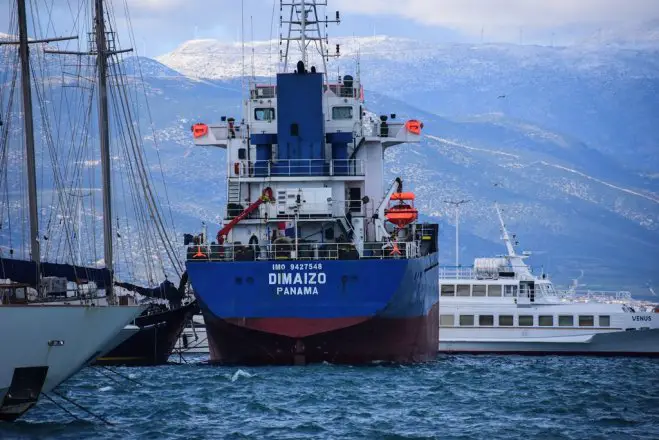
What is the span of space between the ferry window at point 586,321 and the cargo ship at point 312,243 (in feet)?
32.5

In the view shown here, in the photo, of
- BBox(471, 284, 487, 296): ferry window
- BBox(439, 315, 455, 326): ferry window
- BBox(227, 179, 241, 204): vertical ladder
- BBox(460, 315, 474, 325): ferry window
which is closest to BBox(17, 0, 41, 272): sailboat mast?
BBox(227, 179, 241, 204): vertical ladder

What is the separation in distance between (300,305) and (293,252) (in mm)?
2926

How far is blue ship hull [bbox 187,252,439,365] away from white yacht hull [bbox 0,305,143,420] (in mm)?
14628

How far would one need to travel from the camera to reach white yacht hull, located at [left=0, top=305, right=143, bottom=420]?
123 ft

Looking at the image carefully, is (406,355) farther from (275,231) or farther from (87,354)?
(87,354)

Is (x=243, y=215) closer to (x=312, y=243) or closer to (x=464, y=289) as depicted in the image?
(x=312, y=243)

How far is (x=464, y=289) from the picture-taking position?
7650cm

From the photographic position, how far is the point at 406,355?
2298 inches

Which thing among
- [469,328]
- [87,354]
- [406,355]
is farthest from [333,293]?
[469,328]

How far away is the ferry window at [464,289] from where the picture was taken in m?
76.4

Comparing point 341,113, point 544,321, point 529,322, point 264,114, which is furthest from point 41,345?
point 544,321

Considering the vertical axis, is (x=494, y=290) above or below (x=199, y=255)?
below

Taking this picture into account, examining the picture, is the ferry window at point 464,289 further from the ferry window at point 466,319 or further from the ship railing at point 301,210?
the ship railing at point 301,210

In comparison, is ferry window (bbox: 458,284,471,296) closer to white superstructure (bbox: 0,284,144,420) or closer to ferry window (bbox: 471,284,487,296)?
ferry window (bbox: 471,284,487,296)
